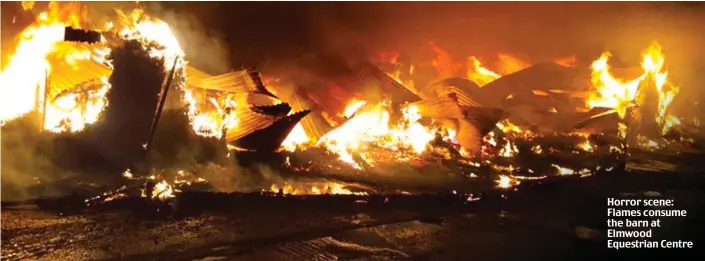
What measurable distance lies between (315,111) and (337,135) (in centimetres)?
76

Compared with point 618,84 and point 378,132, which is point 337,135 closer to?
point 378,132

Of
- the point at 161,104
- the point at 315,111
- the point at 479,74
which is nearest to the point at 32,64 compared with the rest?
the point at 161,104

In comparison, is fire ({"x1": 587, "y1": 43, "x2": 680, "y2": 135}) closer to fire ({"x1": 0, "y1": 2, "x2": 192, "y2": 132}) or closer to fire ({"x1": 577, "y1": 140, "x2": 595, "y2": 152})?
fire ({"x1": 577, "y1": 140, "x2": 595, "y2": 152})

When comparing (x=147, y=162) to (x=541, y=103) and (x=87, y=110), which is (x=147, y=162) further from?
(x=541, y=103)

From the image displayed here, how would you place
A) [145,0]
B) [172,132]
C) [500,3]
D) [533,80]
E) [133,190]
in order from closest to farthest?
[133,190] < [172,132] < [145,0] < [533,80] < [500,3]

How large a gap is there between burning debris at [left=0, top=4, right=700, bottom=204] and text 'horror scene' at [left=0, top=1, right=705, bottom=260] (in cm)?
5

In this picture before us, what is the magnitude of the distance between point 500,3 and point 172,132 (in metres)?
13.2

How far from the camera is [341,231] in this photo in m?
6.14

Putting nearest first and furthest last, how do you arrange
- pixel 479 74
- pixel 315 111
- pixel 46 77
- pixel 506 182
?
pixel 46 77, pixel 506 182, pixel 315 111, pixel 479 74

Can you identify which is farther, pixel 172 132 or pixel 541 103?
pixel 541 103

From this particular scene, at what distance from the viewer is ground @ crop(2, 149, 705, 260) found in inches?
205

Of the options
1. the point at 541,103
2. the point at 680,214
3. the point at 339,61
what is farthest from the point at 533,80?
the point at 680,214

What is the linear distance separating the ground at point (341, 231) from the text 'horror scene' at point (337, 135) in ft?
0.11

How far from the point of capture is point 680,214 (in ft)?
26.6
